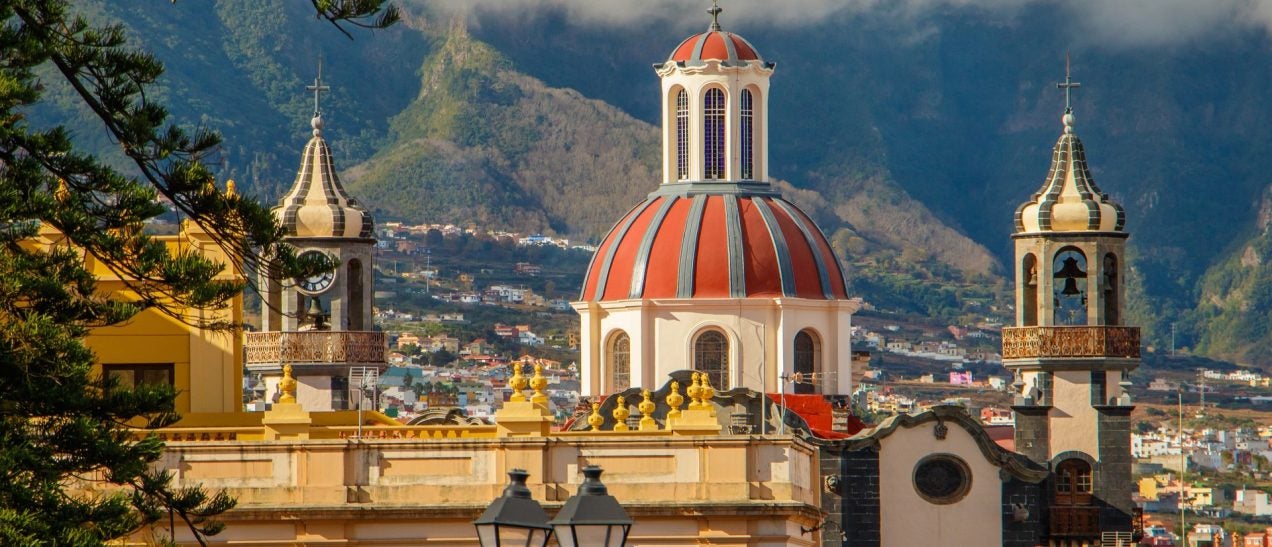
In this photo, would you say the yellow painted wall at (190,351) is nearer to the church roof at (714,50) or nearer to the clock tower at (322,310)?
the clock tower at (322,310)

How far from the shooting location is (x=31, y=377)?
122 feet

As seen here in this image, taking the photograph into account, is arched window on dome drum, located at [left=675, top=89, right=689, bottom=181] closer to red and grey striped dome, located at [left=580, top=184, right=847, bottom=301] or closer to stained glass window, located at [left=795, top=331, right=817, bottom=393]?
red and grey striped dome, located at [left=580, top=184, right=847, bottom=301]

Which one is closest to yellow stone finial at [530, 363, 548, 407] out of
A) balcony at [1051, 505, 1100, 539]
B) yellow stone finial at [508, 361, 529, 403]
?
yellow stone finial at [508, 361, 529, 403]

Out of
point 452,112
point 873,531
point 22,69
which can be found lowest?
point 873,531

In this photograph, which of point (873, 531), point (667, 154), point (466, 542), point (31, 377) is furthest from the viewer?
point (667, 154)

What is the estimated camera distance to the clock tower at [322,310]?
73.6 m

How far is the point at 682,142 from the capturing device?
8025cm

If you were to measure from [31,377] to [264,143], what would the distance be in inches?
5546

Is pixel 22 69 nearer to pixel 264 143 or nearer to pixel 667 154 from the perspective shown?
pixel 667 154

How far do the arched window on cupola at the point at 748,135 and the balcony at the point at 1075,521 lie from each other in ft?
35.4

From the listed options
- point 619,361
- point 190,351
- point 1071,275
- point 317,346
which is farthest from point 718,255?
point 190,351

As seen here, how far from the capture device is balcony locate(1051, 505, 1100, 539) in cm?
7669

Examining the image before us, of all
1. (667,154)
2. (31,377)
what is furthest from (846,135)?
(31,377)

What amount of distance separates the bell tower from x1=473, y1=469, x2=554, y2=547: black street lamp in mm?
46553
